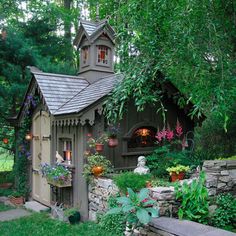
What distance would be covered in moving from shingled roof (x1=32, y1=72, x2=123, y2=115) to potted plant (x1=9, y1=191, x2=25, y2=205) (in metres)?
3.49

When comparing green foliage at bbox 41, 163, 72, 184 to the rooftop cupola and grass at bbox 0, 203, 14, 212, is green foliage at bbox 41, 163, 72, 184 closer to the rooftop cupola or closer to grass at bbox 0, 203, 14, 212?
grass at bbox 0, 203, 14, 212

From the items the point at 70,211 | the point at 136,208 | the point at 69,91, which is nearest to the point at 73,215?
the point at 70,211

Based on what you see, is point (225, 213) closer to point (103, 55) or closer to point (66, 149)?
point (66, 149)

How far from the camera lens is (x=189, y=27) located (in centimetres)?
564

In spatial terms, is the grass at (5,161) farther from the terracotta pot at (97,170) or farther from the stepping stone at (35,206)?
the terracotta pot at (97,170)

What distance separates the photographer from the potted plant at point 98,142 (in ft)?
24.5

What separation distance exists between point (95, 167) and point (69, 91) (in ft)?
10.2

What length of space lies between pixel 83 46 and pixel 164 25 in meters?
4.54

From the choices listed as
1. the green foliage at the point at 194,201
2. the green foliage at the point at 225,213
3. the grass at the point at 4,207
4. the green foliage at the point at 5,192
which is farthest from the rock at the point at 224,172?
the green foliage at the point at 5,192

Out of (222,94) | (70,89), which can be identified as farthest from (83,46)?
(222,94)

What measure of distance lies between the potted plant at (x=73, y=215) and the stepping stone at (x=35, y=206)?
1.39 meters

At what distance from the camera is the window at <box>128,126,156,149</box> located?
8562 millimetres

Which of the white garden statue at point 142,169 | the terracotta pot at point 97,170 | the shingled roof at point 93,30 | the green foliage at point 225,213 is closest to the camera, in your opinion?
the green foliage at point 225,213

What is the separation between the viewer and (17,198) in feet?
32.2
